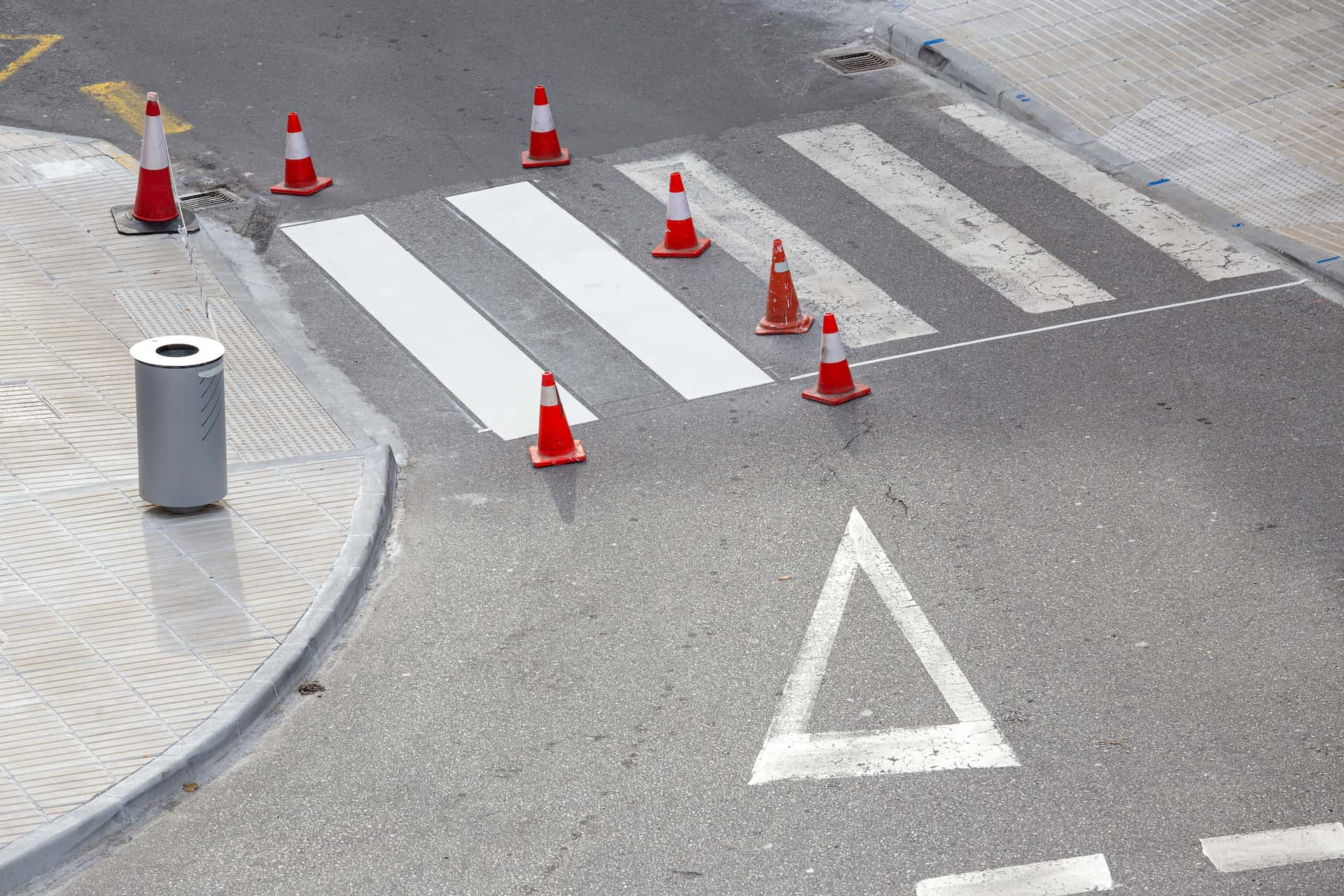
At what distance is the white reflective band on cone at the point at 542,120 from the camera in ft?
41.1

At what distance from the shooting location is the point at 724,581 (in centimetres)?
793

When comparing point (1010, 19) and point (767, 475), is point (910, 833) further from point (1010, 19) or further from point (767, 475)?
point (1010, 19)

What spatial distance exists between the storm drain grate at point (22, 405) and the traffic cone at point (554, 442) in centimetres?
265

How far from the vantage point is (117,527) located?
26.9 feet

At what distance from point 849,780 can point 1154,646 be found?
168 centimetres

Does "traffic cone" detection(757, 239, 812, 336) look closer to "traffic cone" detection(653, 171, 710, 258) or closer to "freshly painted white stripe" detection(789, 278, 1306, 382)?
"freshly painted white stripe" detection(789, 278, 1306, 382)

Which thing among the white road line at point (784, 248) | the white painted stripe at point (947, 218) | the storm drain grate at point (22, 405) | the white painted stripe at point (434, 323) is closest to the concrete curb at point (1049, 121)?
the white painted stripe at point (947, 218)

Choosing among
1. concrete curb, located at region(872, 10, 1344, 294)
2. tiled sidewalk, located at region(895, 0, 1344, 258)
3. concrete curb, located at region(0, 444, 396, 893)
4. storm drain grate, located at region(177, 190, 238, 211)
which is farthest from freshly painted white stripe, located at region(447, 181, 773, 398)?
tiled sidewalk, located at region(895, 0, 1344, 258)

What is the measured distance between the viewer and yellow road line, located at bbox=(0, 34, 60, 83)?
46.3ft

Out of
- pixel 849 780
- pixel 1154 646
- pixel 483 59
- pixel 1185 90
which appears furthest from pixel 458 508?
pixel 1185 90

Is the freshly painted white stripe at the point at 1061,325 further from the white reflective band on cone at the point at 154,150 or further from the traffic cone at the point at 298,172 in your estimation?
the white reflective band on cone at the point at 154,150

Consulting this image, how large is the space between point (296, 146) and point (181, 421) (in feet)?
15.1

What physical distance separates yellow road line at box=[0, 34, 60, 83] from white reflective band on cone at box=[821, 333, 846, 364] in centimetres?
819

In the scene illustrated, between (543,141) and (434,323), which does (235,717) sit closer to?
(434,323)
